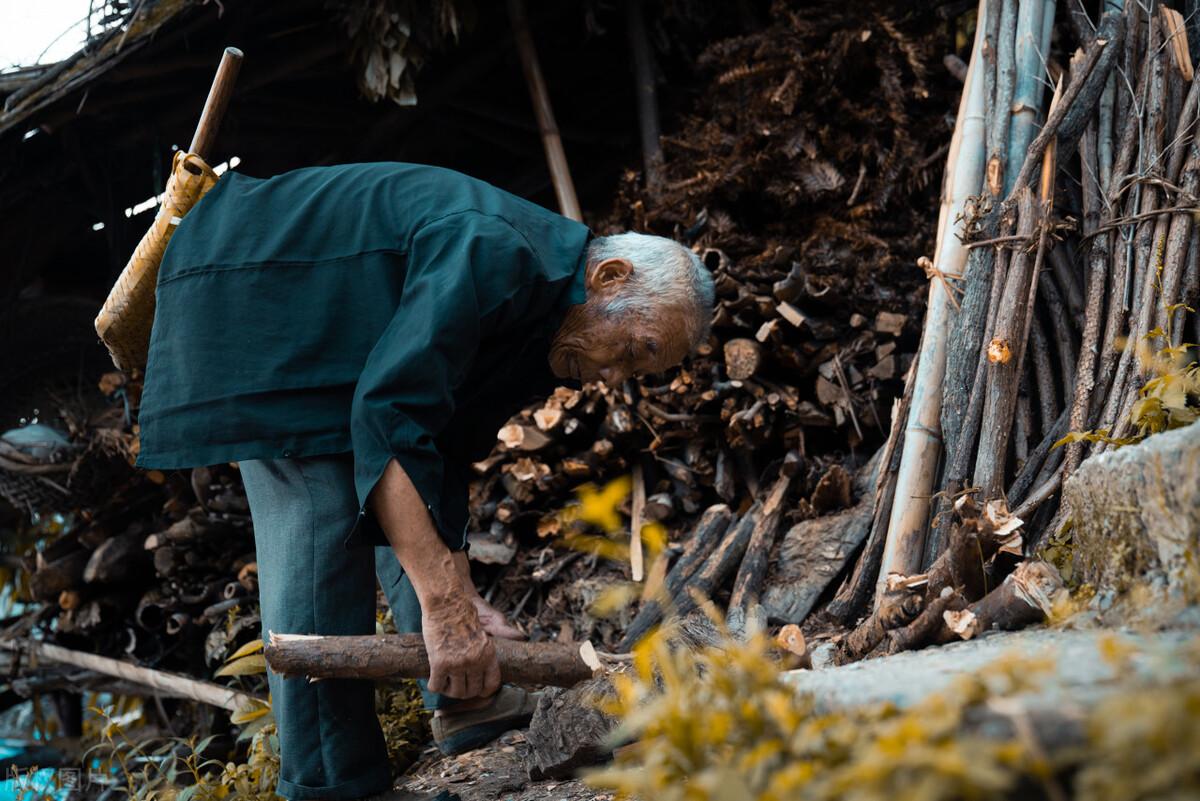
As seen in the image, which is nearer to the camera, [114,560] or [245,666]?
[245,666]

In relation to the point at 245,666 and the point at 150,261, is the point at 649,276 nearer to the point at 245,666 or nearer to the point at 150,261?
the point at 150,261

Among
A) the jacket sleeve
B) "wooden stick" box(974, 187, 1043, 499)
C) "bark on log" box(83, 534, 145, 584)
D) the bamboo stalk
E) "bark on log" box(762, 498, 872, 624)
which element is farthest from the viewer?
"bark on log" box(83, 534, 145, 584)

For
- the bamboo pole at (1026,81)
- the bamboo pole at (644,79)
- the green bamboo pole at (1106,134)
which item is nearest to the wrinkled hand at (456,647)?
the bamboo pole at (1026,81)

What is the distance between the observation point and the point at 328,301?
2.29 metres

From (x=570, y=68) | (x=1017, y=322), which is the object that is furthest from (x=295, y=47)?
(x=1017, y=322)

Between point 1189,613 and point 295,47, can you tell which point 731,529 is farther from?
point 295,47

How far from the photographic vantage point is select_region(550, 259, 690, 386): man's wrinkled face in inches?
97.8

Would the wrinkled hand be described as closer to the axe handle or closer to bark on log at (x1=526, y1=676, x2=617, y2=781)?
bark on log at (x1=526, y1=676, x2=617, y2=781)

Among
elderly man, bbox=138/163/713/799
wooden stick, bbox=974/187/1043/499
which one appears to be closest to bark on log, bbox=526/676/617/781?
elderly man, bbox=138/163/713/799

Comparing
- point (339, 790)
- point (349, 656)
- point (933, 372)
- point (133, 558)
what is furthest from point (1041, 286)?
point (133, 558)

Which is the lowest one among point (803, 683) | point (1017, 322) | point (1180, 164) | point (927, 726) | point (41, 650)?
point (41, 650)

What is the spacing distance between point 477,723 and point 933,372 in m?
1.60

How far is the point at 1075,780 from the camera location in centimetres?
98

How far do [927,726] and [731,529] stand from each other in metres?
2.73
